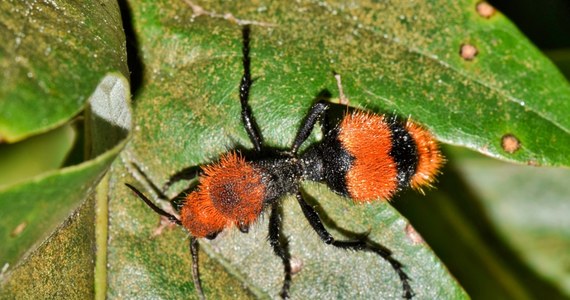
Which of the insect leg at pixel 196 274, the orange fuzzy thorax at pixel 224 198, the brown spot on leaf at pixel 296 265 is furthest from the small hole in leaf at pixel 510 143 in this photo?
the insect leg at pixel 196 274

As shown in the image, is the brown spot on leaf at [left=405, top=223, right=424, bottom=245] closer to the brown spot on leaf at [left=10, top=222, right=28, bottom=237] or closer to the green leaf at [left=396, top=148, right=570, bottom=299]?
the green leaf at [left=396, top=148, right=570, bottom=299]

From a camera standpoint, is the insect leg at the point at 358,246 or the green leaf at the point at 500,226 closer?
the insect leg at the point at 358,246

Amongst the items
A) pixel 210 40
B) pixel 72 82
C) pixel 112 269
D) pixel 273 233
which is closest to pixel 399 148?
pixel 273 233

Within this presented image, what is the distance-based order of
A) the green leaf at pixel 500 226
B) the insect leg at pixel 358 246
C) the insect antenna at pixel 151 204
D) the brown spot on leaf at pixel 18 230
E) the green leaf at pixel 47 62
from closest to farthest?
the green leaf at pixel 47 62 → the brown spot on leaf at pixel 18 230 → the insect leg at pixel 358 246 → the insect antenna at pixel 151 204 → the green leaf at pixel 500 226

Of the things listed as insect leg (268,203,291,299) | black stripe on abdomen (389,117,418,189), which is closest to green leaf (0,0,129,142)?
insect leg (268,203,291,299)

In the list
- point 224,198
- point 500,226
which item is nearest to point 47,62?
point 224,198

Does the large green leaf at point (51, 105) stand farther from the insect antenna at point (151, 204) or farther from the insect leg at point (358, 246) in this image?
the insect leg at point (358, 246)
